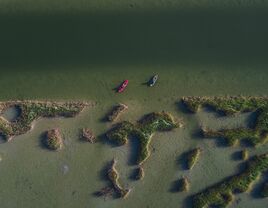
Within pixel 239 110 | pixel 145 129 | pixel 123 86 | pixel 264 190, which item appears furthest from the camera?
pixel 123 86

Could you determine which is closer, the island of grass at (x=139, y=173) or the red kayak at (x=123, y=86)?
the island of grass at (x=139, y=173)

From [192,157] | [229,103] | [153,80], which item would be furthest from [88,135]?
[229,103]

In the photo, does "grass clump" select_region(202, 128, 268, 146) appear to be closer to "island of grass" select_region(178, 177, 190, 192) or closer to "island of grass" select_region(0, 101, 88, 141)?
"island of grass" select_region(178, 177, 190, 192)

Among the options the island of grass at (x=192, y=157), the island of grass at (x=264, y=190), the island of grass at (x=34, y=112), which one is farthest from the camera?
the island of grass at (x=34, y=112)

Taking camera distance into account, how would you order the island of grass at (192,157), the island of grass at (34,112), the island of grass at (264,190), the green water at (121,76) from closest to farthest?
the island of grass at (264,190), the island of grass at (192,157), the green water at (121,76), the island of grass at (34,112)

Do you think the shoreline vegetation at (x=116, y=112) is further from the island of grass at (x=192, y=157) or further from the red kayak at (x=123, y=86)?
the island of grass at (x=192, y=157)

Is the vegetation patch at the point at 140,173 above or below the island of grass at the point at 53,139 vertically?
below

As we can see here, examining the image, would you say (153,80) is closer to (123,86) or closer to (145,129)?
(123,86)

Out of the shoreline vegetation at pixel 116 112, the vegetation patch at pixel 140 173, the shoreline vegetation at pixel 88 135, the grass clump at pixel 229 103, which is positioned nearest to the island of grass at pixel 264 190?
the grass clump at pixel 229 103
